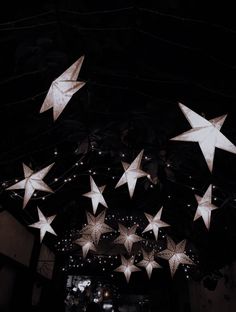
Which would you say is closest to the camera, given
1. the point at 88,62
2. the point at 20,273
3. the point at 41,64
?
the point at 41,64

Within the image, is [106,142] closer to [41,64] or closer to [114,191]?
[41,64]

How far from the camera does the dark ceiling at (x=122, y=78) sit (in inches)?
123

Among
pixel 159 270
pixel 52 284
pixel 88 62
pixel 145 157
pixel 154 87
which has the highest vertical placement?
pixel 154 87

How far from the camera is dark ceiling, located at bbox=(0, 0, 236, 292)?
10.3 feet

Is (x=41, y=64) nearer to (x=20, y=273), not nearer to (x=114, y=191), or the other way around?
(x=114, y=191)

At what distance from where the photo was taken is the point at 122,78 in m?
4.04

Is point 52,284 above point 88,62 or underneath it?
underneath

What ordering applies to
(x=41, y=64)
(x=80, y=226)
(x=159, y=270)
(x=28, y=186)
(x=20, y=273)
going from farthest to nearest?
(x=159, y=270)
(x=80, y=226)
(x=20, y=273)
(x=28, y=186)
(x=41, y=64)

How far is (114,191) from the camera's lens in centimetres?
900

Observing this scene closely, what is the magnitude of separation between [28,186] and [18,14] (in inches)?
93.8

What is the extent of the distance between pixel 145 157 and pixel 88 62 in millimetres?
1945

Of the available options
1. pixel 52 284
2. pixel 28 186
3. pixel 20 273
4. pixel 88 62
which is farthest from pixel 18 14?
pixel 52 284

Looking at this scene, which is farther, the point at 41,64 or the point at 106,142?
the point at 106,142

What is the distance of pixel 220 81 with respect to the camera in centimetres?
409
